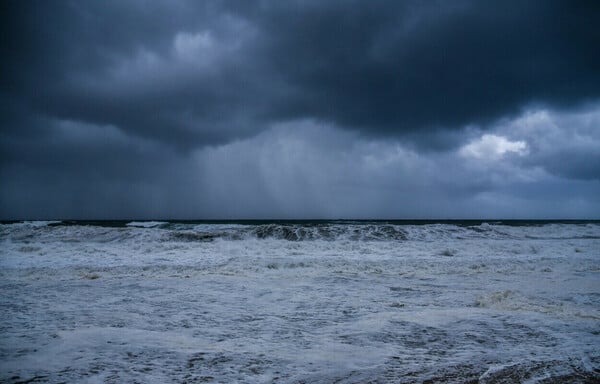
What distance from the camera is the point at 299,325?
4906 mm

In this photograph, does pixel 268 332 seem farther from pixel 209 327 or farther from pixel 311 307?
pixel 311 307

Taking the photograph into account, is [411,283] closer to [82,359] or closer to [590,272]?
[590,272]

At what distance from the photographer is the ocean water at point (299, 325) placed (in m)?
3.38

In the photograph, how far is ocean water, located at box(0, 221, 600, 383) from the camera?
3.38m

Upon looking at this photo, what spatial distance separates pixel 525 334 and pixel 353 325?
202 centimetres

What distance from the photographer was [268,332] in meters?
4.59

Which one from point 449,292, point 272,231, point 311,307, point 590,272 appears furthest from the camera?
point 272,231

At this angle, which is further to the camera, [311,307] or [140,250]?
[140,250]

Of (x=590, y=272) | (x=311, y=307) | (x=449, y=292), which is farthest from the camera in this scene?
(x=590, y=272)

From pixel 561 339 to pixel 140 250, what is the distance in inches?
591

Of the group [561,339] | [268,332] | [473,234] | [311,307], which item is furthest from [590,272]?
[473,234]

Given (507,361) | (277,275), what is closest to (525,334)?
(507,361)

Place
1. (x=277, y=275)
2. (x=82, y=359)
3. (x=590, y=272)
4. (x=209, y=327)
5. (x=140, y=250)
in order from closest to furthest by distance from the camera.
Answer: (x=82, y=359), (x=209, y=327), (x=277, y=275), (x=590, y=272), (x=140, y=250)

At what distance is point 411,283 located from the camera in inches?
337
